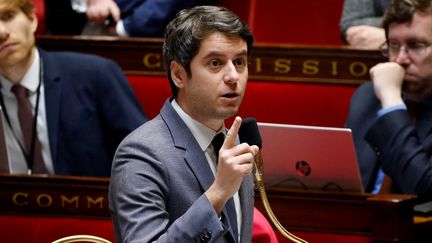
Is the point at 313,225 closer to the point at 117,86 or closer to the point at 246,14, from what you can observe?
the point at 117,86

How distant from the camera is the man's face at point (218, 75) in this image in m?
0.92

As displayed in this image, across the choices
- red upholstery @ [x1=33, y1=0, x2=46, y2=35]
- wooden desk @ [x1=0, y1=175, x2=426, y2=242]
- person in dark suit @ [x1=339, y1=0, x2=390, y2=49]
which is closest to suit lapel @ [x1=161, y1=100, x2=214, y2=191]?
wooden desk @ [x1=0, y1=175, x2=426, y2=242]

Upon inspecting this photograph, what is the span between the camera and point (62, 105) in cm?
153

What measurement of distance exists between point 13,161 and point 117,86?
0.62 feet

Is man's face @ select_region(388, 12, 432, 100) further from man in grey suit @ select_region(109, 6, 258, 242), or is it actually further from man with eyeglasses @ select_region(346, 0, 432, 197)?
man in grey suit @ select_region(109, 6, 258, 242)

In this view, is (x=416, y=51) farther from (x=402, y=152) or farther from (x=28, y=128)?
(x=28, y=128)

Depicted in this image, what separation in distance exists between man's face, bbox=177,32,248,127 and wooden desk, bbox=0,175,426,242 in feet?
0.98

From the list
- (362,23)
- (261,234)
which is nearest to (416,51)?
(362,23)

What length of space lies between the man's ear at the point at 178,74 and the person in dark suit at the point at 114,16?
2.52ft

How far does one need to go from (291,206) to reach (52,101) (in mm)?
471

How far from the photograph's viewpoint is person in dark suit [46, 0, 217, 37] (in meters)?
1.72

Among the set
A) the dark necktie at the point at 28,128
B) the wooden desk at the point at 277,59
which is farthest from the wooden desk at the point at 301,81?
the dark necktie at the point at 28,128

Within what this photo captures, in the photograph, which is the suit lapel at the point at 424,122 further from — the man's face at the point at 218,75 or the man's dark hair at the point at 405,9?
the man's face at the point at 218,75

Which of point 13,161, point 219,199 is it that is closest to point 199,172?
point 219,199
